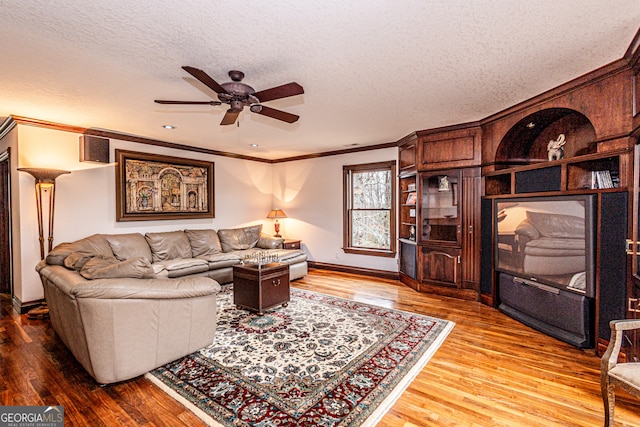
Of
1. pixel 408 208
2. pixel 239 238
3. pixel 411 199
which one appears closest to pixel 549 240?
pixel 411 199

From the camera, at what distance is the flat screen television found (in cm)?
283

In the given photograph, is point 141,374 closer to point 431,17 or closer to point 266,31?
point 266,31

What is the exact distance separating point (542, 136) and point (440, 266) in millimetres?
2220

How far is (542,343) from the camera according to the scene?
3.00 m

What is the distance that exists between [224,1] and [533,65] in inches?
100

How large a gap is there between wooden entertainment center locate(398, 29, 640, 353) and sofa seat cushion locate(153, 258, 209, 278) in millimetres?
3381

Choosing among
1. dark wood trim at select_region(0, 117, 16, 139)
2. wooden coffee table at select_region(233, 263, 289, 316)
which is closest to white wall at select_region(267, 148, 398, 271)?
wooden coffee table at select_region(233, 263, 289, 316)

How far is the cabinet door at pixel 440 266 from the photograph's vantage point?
450 cm

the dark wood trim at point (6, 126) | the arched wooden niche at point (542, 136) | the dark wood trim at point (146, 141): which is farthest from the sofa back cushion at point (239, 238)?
the arched wooden niche at point (542, 136)

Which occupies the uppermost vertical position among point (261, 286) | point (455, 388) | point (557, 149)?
point (557, 149)

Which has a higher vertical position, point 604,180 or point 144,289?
point 604,180

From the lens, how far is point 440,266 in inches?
183

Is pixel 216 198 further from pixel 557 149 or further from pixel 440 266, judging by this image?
pixel 557 149

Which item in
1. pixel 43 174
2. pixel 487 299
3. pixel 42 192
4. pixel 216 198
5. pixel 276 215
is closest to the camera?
pixel 43 174
